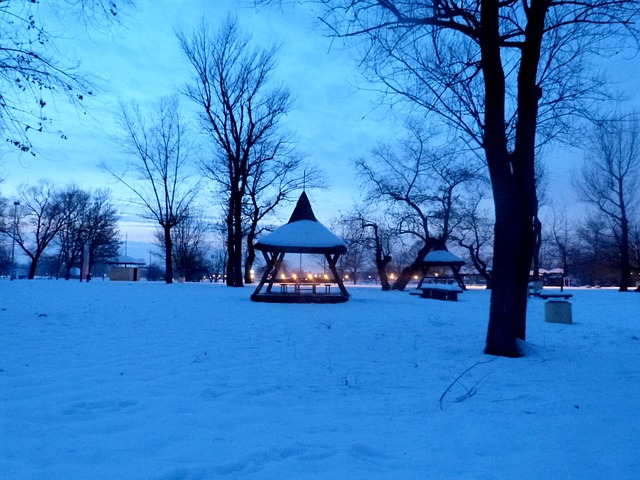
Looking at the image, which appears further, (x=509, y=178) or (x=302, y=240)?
(x=302, y=240)

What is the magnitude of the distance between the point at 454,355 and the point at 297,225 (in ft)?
35.8

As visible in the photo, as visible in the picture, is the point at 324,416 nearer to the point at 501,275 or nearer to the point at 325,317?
the point at 501,275

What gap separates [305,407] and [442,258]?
22996 millimetres

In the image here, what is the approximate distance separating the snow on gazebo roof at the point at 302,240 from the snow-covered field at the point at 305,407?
7.96m

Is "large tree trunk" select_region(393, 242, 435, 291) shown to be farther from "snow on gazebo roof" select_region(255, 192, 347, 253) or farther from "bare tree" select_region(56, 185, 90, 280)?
"bare tree" select_region(56, 185, 90, 280)

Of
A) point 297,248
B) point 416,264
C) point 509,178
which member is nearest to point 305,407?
point 509,178

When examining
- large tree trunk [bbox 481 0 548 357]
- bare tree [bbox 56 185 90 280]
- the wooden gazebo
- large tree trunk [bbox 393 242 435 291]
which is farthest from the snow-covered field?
bare tree [bbox 56 185 90 280]

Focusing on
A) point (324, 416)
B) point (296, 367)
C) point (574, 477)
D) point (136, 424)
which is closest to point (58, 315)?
point (296, 367)

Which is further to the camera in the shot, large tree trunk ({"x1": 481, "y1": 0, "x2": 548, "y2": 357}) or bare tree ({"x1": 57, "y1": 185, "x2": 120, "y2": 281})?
bare tree ({"x1": 57, "y1": 185, "x2": 120, "y2": 281})

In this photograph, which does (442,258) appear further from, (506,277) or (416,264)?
(506,277)

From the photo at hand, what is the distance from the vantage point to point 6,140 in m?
6.50

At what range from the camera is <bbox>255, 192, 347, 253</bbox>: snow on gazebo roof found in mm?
15617

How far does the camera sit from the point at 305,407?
3920 millimetres

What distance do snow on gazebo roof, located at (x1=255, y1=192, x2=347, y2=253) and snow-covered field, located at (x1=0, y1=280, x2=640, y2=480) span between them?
796 cm
